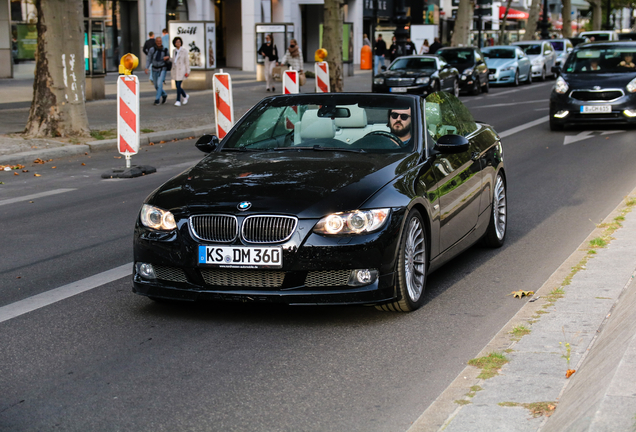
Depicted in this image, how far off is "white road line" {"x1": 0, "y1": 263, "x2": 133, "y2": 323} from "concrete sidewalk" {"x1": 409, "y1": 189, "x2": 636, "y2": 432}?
293 cm

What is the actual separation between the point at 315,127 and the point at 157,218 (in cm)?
163

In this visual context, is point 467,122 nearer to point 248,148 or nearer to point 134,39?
point 248,148

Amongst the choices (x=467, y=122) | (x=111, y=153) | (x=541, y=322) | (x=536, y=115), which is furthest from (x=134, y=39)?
(x=541, y=322)

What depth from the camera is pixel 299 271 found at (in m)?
5.35

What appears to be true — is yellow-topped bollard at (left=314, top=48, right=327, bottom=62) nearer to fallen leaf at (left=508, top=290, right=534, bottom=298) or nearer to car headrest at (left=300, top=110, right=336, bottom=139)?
car headrest at (left=300, top=110, right=336, bottom=139)

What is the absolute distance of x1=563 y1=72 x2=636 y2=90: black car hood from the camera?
710 inches

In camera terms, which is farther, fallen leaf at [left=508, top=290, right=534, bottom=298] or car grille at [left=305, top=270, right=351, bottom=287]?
fallen leaf at [left=508, top=290, right=534, bottom=298]

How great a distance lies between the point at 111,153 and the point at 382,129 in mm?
10002

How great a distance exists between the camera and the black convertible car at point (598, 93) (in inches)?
710

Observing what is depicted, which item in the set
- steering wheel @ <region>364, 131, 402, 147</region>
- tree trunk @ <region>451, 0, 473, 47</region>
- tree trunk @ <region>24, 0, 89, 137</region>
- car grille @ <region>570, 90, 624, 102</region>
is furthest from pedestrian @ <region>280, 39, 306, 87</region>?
steering wheel @ <region>364, 131, 402, 147</region>

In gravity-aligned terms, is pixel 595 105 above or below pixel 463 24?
below

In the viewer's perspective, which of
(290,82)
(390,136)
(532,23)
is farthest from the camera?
(532,23)

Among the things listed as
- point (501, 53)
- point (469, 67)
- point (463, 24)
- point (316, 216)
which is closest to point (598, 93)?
point (469, 67)

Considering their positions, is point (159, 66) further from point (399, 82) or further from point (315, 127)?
point (315, 127)
